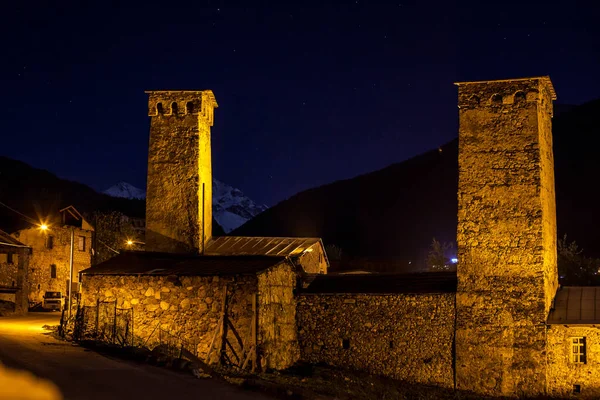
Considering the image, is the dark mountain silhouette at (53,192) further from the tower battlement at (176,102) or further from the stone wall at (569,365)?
the stone wall at (569,365)

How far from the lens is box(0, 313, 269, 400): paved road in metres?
12.9

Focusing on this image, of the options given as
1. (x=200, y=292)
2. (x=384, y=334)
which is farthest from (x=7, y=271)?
(x=384, y=334)

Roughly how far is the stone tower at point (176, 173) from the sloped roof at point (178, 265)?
13.3 ft

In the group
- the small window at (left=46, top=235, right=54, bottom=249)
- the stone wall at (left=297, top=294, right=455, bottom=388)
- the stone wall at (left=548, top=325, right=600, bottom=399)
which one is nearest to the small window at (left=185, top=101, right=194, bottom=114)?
the stone wall at (left=297, top=294, right=455, bottom=388)

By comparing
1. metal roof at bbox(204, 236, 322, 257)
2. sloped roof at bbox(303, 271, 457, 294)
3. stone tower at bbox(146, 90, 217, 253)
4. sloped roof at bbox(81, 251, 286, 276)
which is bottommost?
sloped roof at bbox(303, 271, 457, 294)

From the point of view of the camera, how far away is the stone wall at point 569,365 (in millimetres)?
21844

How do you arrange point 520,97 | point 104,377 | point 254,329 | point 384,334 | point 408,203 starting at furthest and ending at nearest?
point 408,203
point 384,334
point 520,97
point 254,329
point 104,377

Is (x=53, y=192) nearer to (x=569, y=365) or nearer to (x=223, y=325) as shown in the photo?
(x=223, y=325)

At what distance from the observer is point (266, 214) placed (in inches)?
4471

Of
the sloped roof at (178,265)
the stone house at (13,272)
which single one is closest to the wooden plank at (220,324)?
the sloped roof at (178,265)

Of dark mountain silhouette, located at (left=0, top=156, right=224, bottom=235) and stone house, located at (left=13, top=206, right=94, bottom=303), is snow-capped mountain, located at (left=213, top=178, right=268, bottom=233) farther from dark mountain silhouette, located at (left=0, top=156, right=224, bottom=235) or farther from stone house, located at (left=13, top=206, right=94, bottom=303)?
stone house, located at (left=13, top=206, right=94, bottom=303)

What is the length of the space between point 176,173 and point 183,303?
961 cm

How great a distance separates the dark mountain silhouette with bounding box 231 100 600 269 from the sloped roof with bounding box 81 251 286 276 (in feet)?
205

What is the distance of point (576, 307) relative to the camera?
23422mm
